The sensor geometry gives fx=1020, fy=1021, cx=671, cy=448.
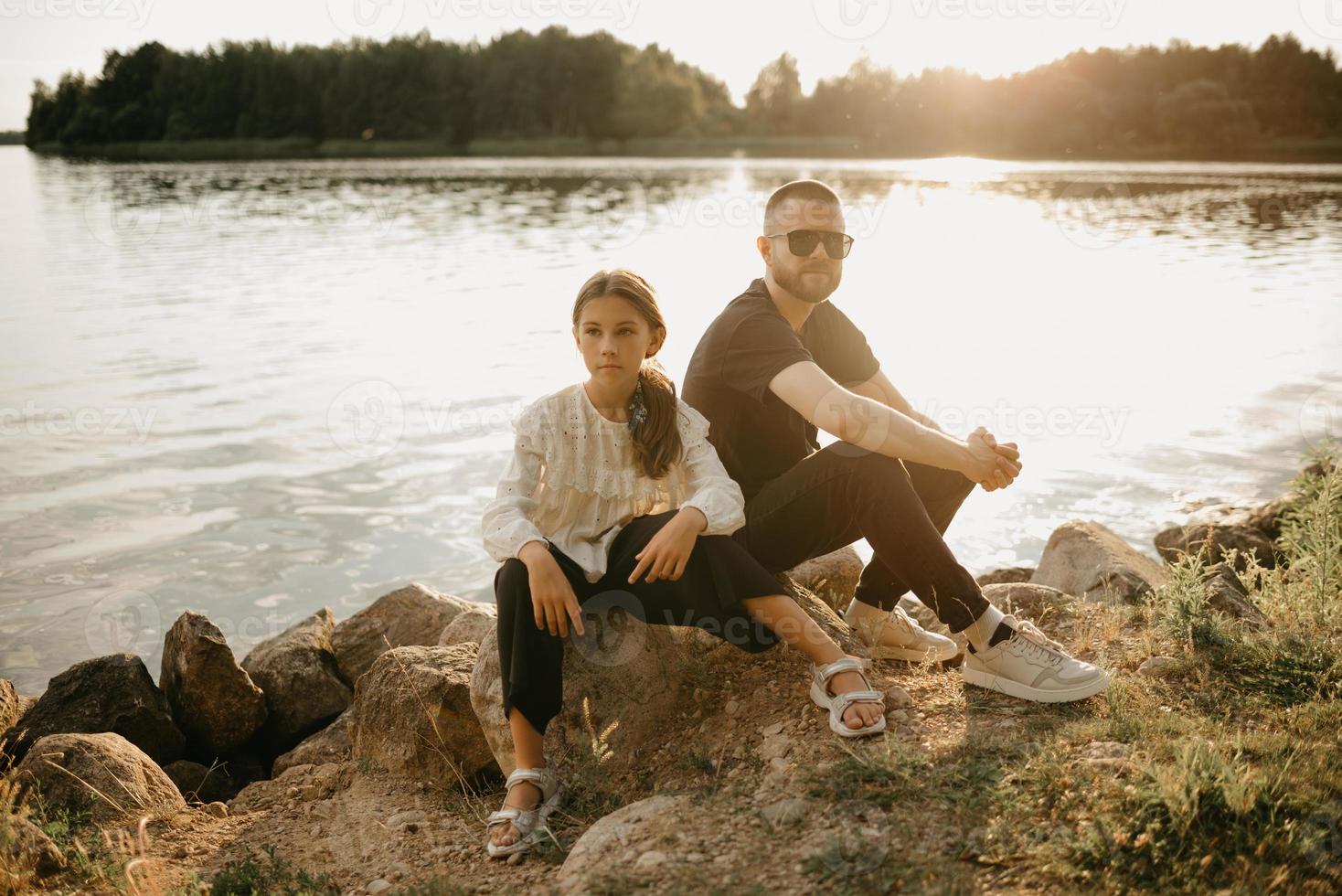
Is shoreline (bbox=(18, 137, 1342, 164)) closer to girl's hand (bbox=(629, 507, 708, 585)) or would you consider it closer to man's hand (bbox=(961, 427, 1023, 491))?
man's hand (bbox=(961, 427, 1023, 491))

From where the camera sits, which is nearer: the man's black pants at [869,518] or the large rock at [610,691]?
the man's black pants at [869,518]

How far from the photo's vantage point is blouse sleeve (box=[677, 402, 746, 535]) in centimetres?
369

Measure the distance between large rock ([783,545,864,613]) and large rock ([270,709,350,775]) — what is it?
2.54 meters

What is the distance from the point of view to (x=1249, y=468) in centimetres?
1052

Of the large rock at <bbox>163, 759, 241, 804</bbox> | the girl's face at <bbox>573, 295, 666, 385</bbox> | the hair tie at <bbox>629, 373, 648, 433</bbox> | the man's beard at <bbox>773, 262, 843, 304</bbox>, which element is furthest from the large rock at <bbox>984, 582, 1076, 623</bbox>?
the large rock at <bbox>163, 759, 241, 804</bbox>

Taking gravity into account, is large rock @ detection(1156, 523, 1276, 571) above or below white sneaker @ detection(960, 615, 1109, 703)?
below

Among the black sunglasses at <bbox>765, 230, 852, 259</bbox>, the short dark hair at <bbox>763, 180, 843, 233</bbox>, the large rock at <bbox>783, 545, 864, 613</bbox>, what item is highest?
the short dark hair at <bbox>763, 180, 843, 233</bbox>

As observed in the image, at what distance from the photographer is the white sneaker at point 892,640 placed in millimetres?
4387

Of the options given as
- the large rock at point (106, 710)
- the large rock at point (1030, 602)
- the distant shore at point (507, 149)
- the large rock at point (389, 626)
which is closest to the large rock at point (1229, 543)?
the large rock at point (1030, 602)

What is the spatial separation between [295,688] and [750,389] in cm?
376

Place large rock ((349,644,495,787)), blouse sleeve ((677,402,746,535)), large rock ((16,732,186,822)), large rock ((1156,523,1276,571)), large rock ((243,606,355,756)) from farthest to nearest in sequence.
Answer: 1. large rock ((1156,523,1276,571))
2. large rock ((243,606,355,756))
3. large rock ((349,644,495,787))
4. large rock ((16,732,186,822))
5. blouse sleeve ((677,402,746,535))

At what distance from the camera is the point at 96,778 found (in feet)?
14.4

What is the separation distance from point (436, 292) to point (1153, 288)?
15.0m

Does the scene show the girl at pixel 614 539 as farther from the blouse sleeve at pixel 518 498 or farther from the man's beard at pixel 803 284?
the man's beard at pixel 803 284
